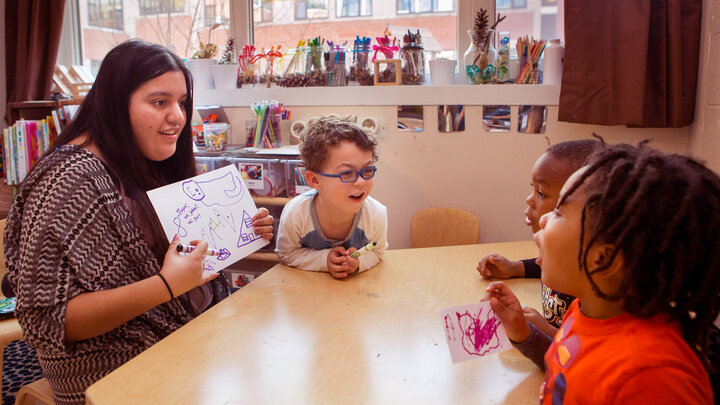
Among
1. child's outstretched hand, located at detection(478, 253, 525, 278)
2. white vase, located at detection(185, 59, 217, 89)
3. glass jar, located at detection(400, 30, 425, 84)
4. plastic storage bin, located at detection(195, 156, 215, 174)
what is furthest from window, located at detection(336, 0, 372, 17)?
child's outstretched hand, located at detection(478, 253, 525, 278)

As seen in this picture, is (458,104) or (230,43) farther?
(230,43)

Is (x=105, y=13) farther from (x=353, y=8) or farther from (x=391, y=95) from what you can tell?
(x=391, y=95)

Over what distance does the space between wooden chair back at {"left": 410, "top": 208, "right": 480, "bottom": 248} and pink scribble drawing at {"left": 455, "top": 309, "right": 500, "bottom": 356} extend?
1.57 m

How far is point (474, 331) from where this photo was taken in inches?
39.9

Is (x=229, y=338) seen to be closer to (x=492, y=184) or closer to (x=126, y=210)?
(x=126, y=210)

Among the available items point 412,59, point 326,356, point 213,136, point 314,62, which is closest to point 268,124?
point 213,136

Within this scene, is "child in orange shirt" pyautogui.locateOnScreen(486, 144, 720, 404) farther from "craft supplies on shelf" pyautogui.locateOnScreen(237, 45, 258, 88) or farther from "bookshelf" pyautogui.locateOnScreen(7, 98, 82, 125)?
"bookshelf" pyautogui.locateOnScreen(7, 98, 82, 125)

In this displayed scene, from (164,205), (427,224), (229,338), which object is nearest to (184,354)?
(229,338)

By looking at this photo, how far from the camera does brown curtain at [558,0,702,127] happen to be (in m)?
2.10

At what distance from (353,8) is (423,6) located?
418 millimetres

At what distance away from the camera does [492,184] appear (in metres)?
2.65

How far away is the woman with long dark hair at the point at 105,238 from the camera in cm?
115

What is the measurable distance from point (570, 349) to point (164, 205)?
961mm

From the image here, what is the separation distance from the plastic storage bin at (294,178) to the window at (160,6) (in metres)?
1.63
